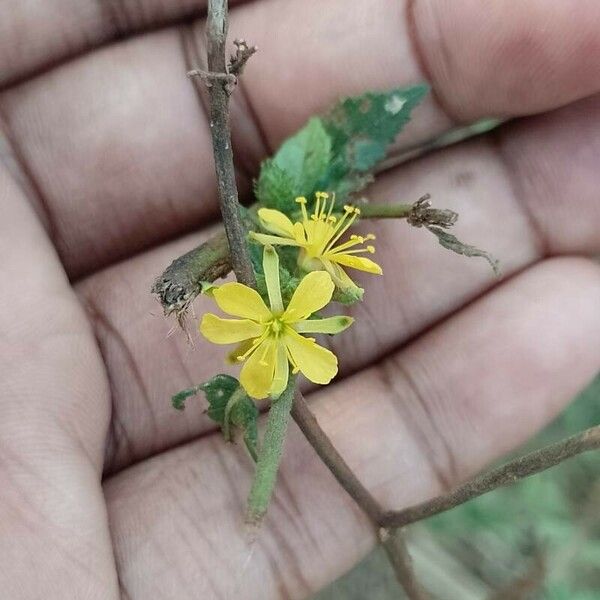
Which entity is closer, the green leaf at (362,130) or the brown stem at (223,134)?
the brown stem at (223,134)

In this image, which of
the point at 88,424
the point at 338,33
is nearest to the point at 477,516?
the point at 88,424

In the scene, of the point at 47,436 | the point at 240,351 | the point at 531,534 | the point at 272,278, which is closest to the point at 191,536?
the point at 47,436

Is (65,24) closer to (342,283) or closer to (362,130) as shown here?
(362,130)

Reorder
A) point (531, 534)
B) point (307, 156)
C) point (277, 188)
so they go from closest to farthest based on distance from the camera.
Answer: point (277, 188) < point (307, 156) < point (531, 534)

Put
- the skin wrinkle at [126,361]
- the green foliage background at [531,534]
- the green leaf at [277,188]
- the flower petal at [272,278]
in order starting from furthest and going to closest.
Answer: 1. the green foliage background at [531,534]
2. the skin wrinkle at [126,361]
3. the green leaf at [277,188]
4. the flower petal at [272,278]

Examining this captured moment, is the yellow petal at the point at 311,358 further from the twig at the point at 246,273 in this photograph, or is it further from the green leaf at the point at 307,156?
the green leaf at the point at 307,156

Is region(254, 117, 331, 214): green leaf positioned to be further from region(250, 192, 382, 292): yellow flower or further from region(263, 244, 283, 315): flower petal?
region(263, 244, 283, 315): flower petal

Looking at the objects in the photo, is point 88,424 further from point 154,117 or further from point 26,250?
point 154,117

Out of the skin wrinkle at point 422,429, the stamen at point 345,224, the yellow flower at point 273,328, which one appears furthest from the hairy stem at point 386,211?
the skin wrinkle at point 422,429
